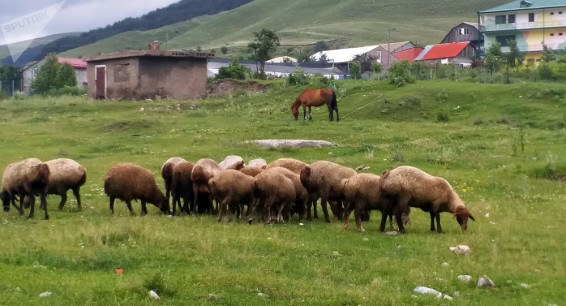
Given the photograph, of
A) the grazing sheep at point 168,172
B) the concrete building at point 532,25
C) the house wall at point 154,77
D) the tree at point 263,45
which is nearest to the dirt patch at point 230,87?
the house wall at point 154,77

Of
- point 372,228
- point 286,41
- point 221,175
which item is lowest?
point 372,228

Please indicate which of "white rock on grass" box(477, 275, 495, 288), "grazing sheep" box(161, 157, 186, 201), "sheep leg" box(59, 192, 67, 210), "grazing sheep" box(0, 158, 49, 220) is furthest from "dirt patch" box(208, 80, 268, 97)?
"white rock on grass" box(477, 275, 495, 288)

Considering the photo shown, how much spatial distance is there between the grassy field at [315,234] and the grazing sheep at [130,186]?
49 centimetres

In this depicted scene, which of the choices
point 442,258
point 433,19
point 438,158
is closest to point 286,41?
point 433,19

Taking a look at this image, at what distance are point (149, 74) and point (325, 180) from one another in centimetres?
4122

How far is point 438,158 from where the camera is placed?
88.1ft

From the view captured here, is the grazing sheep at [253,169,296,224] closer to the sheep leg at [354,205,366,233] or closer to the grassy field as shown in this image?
the grassy field

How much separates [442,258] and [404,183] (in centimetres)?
339

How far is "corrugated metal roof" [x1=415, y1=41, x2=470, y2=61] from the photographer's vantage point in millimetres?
107938

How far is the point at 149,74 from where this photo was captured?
191ft

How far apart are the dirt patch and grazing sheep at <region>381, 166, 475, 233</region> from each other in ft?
158

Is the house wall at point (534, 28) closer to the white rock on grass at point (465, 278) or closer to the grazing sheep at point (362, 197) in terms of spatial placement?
the grazing sheep at point (362, 197)

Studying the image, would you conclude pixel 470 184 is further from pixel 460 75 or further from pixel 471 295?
pixel 460 75

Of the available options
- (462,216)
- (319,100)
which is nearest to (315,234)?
(462,216)
